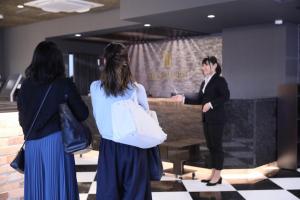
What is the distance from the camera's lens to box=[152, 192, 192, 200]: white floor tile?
12.2 feet

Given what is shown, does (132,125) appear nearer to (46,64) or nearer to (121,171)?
(121,171)

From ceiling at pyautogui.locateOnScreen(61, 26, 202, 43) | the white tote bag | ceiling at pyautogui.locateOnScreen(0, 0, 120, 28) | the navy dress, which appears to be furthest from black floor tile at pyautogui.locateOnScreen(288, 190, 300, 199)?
ceiling at pyautogui.locateOnScreen(61, 26, 202, 43)

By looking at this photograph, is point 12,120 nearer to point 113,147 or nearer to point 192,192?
point 113,147

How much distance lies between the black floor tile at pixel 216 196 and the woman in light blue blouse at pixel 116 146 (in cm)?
153

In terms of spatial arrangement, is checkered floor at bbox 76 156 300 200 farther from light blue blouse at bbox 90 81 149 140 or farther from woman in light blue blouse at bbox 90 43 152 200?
light blue blouse at bbox 90 81 149 140

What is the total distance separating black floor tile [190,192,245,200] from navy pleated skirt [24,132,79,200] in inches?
70.6

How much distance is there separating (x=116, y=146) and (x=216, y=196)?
6.13ft

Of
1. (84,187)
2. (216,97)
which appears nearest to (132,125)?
(216,97)

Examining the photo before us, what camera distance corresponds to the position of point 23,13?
8.11m

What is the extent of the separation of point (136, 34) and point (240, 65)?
3229 mm

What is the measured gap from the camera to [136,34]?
8.96 m

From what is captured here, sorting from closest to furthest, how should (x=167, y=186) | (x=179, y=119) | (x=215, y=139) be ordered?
1. (x=215, y=139)
2. (x=167, y=186)
3. (x=179, y=119)

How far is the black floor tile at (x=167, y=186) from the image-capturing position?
402 cm

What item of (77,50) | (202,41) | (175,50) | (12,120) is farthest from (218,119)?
(77,50)
